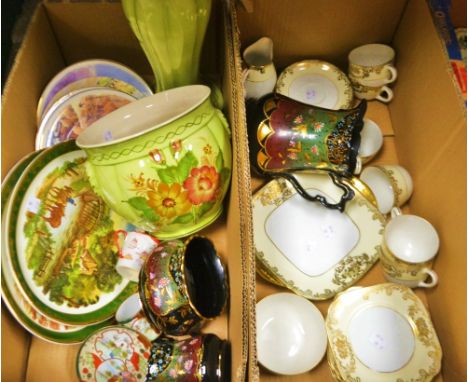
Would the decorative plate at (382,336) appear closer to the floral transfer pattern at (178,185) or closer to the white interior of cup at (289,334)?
the white interior of cup at (289,334)

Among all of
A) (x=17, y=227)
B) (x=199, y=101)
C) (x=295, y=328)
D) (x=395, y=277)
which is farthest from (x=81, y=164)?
(x=395, y=277)

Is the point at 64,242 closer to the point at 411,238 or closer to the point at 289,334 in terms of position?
the point at 289,334

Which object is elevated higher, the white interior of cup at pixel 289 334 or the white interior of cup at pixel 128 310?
the white interior of cup at pixel 128 310

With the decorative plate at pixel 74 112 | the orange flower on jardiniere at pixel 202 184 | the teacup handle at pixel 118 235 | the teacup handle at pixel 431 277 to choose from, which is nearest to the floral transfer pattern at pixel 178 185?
the orange flower on jardiniere at pixel 202 184

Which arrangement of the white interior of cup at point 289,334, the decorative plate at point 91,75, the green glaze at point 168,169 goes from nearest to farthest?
the green glaze at point 168,169 < the white interior of cup at point 289,334 < the decorative plate at point 91,75

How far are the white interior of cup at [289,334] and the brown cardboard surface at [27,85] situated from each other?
46cm

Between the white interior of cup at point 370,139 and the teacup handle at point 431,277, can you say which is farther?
the white interior of cup at point 370,139

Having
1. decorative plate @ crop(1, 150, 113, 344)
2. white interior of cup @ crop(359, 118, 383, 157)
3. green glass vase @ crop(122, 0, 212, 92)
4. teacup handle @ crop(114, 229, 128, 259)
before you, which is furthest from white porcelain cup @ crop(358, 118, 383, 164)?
decorative plate @ crop(1, 150, 113, 344)

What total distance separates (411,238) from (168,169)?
40 centimetres

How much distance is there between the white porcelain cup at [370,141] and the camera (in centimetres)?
83

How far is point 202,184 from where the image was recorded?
0.64 meters

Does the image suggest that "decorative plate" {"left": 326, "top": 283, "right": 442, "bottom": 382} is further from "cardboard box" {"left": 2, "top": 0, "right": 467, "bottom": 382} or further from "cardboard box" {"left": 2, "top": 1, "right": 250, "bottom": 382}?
"cardboard box" {"left": 2, "top": 1, "right": 250, "bottom": 382}

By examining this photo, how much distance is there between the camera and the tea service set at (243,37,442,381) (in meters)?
0.70

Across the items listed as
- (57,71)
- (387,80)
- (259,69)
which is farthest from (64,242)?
(387,80)
